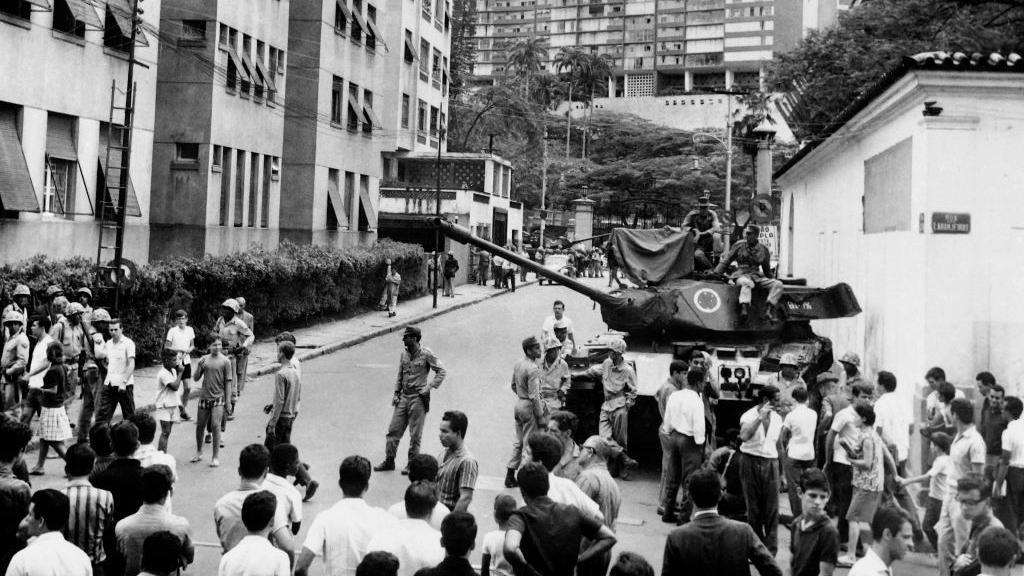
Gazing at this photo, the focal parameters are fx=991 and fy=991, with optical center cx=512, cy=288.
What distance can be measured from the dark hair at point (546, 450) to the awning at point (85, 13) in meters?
17.6

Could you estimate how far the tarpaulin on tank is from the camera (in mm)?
13547

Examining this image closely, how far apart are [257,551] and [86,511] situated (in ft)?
4.90

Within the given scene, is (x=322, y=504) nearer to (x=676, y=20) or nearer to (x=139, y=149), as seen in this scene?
(x=139, y=149)

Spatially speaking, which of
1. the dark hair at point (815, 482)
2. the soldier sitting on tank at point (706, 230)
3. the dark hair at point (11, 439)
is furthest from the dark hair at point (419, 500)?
the soldier sitting on tank at point (706, 230)

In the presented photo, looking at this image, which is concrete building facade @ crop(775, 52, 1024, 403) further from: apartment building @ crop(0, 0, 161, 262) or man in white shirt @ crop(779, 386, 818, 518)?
apartment building @ crop(0, 0, 161, 262)

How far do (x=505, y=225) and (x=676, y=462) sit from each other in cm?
4459

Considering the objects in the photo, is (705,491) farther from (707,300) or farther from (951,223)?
(951,223)

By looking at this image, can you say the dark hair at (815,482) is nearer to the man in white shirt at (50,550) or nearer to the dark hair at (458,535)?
the dark hair at (458,535)

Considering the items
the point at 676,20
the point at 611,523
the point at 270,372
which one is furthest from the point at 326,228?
the point at 676,20

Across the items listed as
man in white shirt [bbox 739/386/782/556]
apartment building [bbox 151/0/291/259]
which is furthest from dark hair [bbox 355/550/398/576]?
apartment building [bbox 151/0/291/259]

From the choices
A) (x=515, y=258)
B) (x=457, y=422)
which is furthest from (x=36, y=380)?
(x=457, y=422)

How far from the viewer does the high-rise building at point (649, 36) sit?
10250 cm

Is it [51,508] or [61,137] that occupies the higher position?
[61,137]

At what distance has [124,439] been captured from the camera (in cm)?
673
